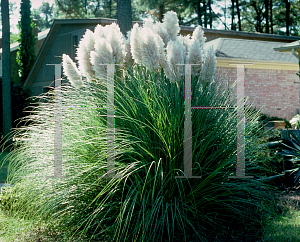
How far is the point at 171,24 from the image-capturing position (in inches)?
183

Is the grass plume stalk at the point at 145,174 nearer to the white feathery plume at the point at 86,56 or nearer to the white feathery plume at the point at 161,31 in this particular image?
the white feathery plume at the point at 86,56

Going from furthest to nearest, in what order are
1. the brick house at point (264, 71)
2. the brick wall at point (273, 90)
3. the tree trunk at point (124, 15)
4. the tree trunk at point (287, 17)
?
1. the tree trunk at point (287, 17)
2. the brick wall at point (273, 90)
3. the brick house at point (264, 71)
4. the tree trunk at point (124, 15)

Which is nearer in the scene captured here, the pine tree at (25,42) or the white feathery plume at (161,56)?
the white feathery plume at (161,56)

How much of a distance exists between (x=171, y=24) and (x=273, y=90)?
1165cm

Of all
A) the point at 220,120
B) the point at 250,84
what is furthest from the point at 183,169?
the point at 250,84

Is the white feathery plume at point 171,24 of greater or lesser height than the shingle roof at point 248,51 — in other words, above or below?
below

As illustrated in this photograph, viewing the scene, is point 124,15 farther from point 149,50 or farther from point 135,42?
point 149,50

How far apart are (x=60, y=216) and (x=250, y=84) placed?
12857 millimetres

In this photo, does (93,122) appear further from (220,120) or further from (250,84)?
(250,84)

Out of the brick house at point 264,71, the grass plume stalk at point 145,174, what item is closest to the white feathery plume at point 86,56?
the grass plume stalk at point 145,174

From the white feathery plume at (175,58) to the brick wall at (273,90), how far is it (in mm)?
11117

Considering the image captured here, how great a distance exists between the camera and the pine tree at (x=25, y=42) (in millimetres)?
20766

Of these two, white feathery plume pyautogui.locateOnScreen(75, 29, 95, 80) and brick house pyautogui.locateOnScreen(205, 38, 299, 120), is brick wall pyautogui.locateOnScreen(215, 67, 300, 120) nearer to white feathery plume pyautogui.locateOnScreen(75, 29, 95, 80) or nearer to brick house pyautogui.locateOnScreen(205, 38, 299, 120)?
brick house pyautogui.locateOnScreen(205, 38, 299, 120)

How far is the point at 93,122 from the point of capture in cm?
A: 346
